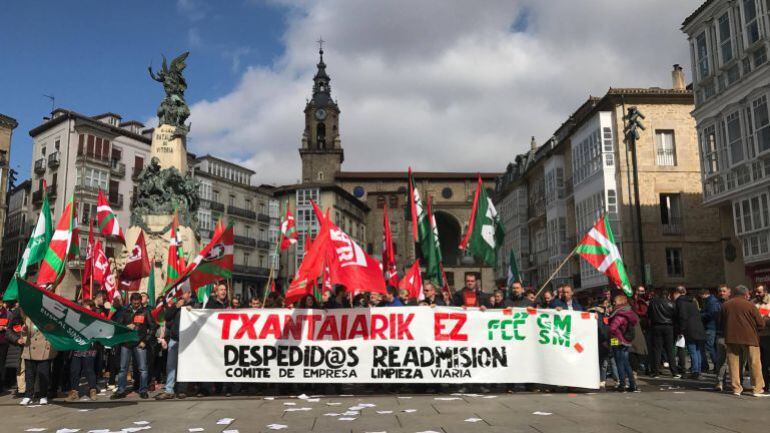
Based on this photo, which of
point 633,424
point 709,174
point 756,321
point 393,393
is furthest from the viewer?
point 709,174

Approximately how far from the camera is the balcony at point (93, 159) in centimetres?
5216

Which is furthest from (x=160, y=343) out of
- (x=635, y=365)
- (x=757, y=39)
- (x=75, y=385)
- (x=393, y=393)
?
(x=757, y=39)

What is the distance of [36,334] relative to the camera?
10852mm

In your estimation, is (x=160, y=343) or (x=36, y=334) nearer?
(x=36, y=334)

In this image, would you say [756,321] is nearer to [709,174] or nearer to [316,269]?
[316,269]

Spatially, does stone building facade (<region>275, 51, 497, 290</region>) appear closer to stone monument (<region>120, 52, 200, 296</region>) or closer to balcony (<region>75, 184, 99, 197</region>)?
balcony (<region>75, 184, 99, 197</region>)

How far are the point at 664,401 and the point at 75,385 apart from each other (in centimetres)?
1024

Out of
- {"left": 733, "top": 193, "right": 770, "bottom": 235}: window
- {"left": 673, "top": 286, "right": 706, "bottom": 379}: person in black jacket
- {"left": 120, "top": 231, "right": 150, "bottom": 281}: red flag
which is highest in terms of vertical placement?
{"left": 733, "top": 193, "right": 770, "bottom": 235}: window

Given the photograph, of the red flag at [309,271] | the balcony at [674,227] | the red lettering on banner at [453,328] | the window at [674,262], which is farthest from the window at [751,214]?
the red flag at [309,271]

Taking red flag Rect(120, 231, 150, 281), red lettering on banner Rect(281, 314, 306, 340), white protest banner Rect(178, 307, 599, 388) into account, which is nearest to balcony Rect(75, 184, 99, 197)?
red flag Rect(120, 231, 150, 281)

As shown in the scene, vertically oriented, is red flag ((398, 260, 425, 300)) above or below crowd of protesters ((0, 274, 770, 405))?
above

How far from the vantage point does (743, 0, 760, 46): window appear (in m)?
21.7

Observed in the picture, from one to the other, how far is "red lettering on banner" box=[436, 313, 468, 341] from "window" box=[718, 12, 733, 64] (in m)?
18.2

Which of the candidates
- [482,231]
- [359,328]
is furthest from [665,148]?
[359,328]
